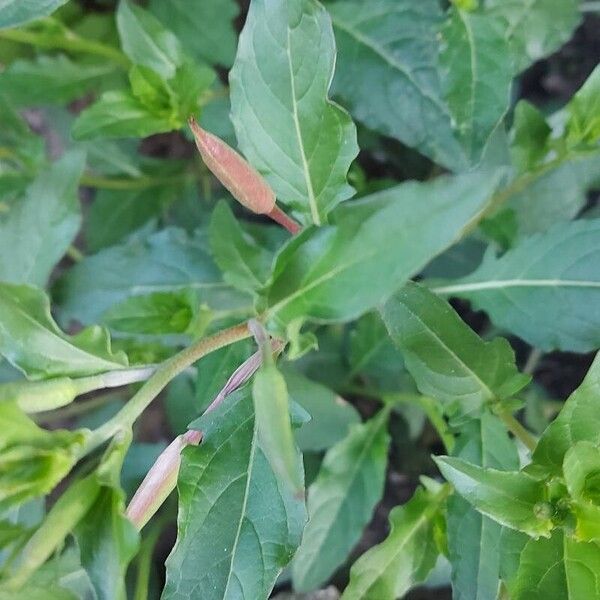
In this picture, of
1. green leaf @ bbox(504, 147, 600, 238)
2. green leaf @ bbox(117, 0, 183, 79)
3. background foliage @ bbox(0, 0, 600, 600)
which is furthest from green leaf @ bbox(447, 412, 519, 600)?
green leaf @ bbox(117, 0, 183, 79)

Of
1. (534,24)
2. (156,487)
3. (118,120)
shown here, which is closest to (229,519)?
(156,487)

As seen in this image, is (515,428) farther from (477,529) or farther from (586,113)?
(586,113)

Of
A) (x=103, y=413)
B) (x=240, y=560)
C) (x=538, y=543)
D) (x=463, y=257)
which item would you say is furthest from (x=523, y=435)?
(x=103, y=413)

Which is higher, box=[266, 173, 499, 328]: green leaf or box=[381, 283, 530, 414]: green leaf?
box=[266, 173, 499, 328]: green leaf

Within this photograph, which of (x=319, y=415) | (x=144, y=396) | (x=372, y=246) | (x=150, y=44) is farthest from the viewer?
(x=319, y=415)

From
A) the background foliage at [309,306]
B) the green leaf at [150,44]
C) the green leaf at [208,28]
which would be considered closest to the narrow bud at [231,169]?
the background foliage at [309,306]

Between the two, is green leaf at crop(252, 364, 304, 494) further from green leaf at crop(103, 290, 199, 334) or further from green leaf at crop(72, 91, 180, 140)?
green leaf at crop(72, 91, 180, 140)

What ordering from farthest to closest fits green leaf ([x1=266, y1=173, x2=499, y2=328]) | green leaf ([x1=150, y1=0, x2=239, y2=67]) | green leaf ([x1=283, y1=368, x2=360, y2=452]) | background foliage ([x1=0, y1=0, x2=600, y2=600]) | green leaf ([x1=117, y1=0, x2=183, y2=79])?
1. green leaf ([x1=150, y1=0, x2=239, y2=67])
2. green leaf ([x1=283, y1=368, x2=360, y2=452])
3. green leaf ([x1=117, y1=0, x2=183, y2=79])
4. background foliage ([x1=0, y1=0, x2=600, y2=600])
5. green leaf ([x1=266, y1=173, x2=499, y2=328])
